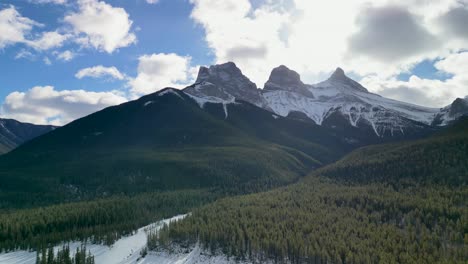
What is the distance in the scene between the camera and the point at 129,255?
340 feet

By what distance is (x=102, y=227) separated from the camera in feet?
433

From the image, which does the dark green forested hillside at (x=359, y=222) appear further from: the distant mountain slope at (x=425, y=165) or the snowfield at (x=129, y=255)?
the snowfield at (x=129, y=255)

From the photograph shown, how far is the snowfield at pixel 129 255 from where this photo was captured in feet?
309

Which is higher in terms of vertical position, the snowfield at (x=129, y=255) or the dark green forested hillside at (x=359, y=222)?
the dark green forested hillside at (x=359, y=222)

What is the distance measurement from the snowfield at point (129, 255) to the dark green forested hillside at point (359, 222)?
4.27 metres

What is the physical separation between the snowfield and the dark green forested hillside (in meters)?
4.27

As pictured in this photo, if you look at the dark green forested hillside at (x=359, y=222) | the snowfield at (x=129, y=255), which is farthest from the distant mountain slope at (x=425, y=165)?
the snowfield at (x=129, y=255)

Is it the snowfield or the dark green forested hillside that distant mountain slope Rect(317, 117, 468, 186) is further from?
the snowfield

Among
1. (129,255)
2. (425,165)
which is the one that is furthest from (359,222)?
(425,165)

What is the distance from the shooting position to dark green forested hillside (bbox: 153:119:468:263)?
86000 mm

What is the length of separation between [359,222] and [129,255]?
67.8 meters

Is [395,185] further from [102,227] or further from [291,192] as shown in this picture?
[102,227]

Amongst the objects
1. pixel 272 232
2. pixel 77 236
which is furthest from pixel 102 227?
pixel 272 232

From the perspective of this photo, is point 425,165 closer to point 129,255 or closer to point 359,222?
point 359,222
